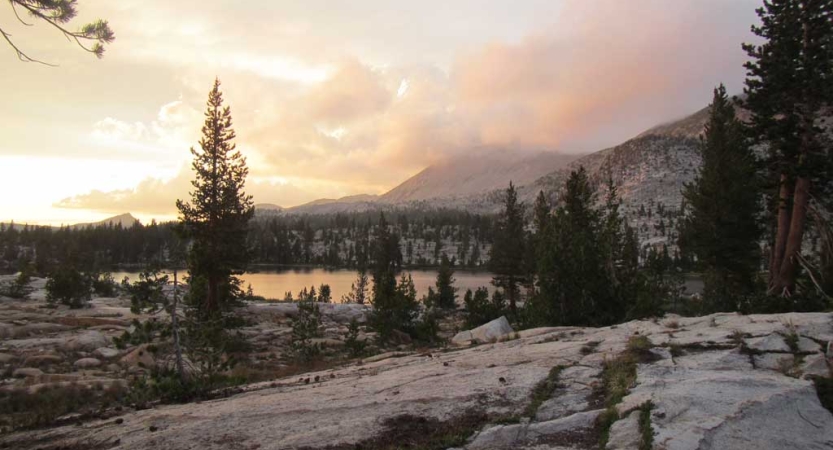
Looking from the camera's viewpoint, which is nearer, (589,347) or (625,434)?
(625,434)

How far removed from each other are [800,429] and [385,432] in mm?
6271

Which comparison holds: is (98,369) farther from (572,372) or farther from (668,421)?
(668,421)

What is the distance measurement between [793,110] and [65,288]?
50.7m

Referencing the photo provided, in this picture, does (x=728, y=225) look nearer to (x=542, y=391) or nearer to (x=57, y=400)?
Answer: (x=542, y=391)

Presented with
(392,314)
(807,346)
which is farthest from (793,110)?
(392,314)

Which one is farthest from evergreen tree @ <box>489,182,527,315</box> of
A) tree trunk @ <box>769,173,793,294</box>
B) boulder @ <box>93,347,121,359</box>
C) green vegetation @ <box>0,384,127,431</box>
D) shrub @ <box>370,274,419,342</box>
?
green vegetation @ <box>0,384,127,431</box>

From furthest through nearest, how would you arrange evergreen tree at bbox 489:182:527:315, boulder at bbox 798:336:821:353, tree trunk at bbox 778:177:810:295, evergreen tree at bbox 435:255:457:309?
evergreen tree at bbox 435:255:457:309 → evergreen tree at bbox 489:182:527:315 → tree trunk at bbox 778:177:810:295 → boulder at bbox 798:336:821:353

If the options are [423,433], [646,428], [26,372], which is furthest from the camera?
[26,372]

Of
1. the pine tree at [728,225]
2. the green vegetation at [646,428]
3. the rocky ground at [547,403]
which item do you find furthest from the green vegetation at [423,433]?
the pine tree at [728,225]

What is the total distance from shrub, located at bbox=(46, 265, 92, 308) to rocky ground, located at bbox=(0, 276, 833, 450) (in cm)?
3466

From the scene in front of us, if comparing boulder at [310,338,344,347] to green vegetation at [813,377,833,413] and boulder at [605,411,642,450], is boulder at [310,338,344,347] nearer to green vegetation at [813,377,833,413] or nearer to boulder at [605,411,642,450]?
boulder at [605,411,642,450]

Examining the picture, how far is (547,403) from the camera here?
28.1ft

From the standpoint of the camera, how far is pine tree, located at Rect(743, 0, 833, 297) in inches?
827

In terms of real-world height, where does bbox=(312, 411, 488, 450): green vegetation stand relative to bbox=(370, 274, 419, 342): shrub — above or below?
above
